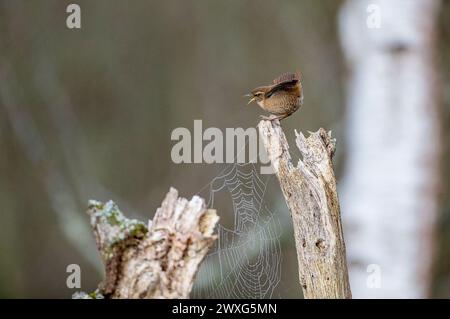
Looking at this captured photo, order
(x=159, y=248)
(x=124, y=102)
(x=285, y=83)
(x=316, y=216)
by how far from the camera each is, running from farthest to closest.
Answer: (x=124, y=102) < (x=285, y=83) < (x=316, y=216) < (x=159, y=248)

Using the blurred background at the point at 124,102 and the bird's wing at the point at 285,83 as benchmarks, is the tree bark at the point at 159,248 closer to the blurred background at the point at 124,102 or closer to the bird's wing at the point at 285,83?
the bird's wing at the point at 285,83

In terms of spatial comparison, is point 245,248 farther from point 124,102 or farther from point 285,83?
point 124,102

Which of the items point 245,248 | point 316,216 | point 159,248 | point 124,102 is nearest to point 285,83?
point 316,216

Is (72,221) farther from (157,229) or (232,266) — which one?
(157,229)

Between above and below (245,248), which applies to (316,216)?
above

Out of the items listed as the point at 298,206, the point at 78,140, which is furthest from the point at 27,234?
the point at 298,206
